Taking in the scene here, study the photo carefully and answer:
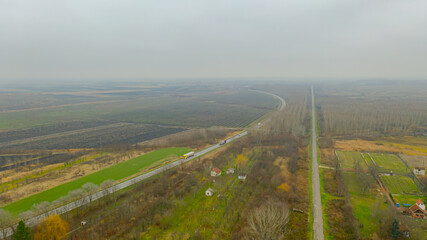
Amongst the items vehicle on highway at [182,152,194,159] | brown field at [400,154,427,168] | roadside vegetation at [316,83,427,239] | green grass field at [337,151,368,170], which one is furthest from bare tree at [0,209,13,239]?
brown field at [400,154,427,168]

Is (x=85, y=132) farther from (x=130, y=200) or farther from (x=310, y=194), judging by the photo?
(x=310, y=194)

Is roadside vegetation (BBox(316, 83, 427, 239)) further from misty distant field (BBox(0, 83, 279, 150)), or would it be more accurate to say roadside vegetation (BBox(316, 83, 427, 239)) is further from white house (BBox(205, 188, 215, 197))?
misty distant field (BBox(0, 83, 279, 150))

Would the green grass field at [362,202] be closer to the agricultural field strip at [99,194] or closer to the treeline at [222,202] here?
the treeline at [222,202]

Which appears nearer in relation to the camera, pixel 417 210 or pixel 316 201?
pixel 417 210

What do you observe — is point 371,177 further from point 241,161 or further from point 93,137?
point 93,137

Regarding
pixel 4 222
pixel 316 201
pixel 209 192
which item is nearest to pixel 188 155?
pixel 209 192

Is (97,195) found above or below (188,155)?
above

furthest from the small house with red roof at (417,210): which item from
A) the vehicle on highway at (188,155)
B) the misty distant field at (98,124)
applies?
the misty distant field at (98,124)
